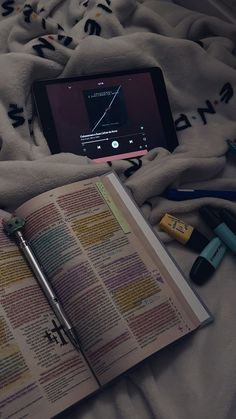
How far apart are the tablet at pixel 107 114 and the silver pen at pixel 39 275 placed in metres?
0.18

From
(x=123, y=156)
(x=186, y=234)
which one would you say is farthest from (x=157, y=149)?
(x=186, y=234)

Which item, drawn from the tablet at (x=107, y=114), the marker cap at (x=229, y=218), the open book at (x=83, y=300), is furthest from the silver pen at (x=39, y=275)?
the marker cap at (x=229, y=218)

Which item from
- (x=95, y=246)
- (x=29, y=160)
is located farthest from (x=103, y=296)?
(x=29, y=160)

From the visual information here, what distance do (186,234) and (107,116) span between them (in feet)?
0.83

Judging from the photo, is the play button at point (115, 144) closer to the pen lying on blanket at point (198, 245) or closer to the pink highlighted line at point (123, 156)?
the pink highlighted line at point (123, 156)

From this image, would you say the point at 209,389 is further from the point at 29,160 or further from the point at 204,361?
the point at 29,160

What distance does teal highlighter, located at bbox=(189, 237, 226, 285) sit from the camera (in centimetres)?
67

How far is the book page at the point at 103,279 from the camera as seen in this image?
1.91 ft

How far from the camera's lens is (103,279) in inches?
24.1

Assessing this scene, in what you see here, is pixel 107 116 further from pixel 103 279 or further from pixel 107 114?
pixel 103 279

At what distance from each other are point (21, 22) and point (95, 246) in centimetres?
49

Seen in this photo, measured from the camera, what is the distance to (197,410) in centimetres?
57

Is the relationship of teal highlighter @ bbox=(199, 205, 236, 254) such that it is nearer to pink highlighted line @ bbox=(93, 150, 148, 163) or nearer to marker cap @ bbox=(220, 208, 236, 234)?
marker cap @ bbox=(220, 208, 236, 234)

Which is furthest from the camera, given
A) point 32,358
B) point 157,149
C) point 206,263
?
point 157,149
